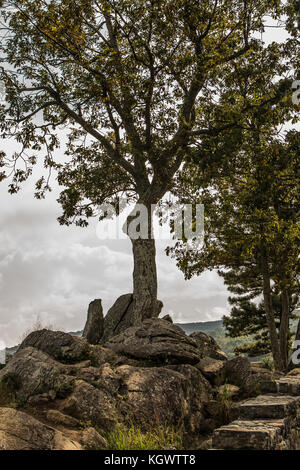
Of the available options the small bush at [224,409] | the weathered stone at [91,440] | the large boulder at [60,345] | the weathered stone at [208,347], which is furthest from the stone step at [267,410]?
the weathered stone at [208,347]

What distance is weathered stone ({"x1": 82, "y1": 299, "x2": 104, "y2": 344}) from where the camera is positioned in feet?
55.9

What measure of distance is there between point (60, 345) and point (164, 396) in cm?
380

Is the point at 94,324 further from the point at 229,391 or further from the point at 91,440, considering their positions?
the point at 91,440

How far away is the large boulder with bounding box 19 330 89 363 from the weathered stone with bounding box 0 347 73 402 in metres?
1.28

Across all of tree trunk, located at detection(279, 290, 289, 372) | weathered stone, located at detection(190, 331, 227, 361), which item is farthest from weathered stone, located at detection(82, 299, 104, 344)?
tree trunk, located at detection(279, 290, 289, 372)

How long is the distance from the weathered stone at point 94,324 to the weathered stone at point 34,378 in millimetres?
7146

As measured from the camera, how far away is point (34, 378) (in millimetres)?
9141

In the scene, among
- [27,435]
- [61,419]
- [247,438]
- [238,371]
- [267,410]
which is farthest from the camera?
[238,371]

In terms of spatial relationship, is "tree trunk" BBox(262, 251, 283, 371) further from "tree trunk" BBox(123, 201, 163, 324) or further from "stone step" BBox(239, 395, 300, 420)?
"stone step" BBox(239, 395, 300, 420)

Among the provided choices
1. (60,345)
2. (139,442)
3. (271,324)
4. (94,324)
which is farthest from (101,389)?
(271,324)

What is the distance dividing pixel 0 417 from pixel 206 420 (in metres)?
4.68

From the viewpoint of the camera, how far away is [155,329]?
40.5 ft

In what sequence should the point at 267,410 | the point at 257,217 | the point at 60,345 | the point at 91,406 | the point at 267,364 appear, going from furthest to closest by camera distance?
the point at 267,364, the point at 257,217, the point at 60,345, the point at 91,406, the point at 267,410
